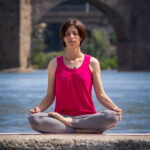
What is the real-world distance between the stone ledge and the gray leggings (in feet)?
0.80

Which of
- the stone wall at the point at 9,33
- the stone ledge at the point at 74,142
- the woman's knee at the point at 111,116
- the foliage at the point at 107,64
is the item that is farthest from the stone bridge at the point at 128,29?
the stone ledge at the point at 74,142

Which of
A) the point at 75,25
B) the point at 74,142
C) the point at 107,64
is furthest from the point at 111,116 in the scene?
the point at 107,64

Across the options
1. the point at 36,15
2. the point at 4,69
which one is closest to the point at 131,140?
the point at 4,69

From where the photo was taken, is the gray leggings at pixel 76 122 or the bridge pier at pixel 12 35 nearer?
the gray leggings at pixel 76 122

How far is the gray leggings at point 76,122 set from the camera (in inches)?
136

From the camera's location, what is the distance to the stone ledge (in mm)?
3178

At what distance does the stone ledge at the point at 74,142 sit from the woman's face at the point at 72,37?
67 cm

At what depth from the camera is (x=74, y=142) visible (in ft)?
10.4

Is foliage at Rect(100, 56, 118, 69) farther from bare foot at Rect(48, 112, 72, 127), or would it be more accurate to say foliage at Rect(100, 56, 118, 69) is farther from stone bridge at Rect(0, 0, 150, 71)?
bare foot at Rect(48, 112, 72, 127)

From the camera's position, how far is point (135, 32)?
32281mm

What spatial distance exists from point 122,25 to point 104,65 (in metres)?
10.3

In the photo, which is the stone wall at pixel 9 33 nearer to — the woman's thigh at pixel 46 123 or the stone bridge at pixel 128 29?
the stone bridge at pixel 128 29

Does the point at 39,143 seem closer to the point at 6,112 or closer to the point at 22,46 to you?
the point at 6,112

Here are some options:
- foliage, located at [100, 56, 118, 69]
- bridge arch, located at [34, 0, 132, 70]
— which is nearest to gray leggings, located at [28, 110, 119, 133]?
bridge arch, located at [34, 0, 132, 70]
